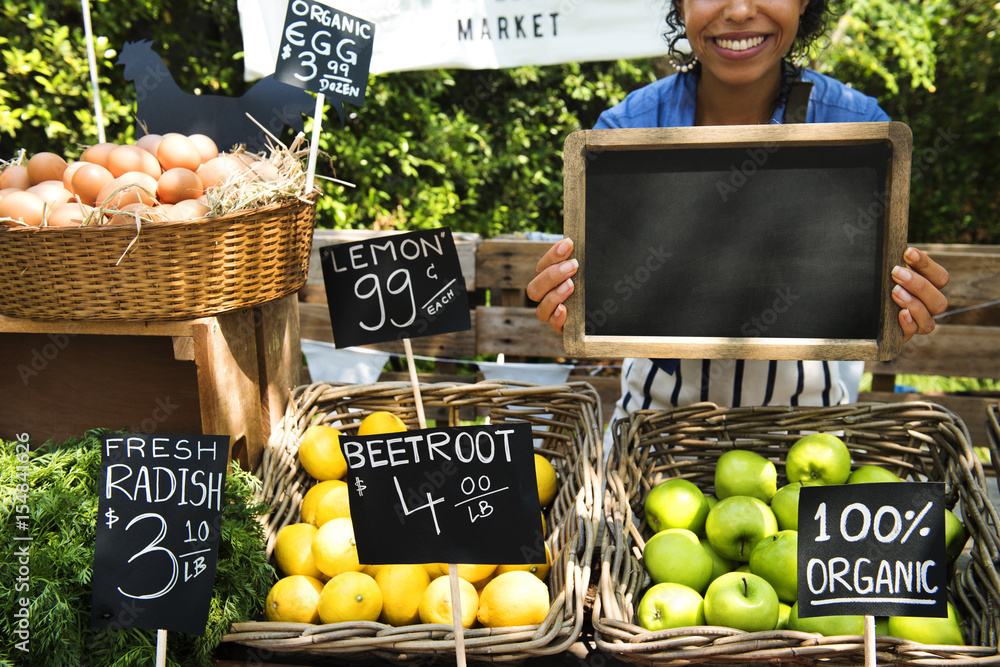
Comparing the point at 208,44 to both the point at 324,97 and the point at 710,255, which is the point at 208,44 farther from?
the point at 710,255

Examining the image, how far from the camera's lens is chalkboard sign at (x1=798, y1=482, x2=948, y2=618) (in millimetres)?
921

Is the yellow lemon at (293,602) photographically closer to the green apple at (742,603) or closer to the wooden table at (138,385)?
the wooden table at (138,385)

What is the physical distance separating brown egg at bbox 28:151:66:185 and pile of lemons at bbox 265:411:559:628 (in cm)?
79

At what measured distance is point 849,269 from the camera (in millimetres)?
1230

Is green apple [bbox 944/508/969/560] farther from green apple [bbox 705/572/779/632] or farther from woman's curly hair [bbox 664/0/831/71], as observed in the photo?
woman's curly hair [bbox 664/0/831/71]

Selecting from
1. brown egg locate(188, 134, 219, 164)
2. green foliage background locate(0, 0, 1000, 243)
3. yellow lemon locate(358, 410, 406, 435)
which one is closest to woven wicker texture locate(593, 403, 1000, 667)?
yellow lemon locate(358, 410, 406, 435)

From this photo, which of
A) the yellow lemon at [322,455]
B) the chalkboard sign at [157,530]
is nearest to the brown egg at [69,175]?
the chalkboard sign at [157,530]

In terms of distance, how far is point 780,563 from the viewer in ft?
3.61

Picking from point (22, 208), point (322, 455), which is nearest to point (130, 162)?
point (22, 208)

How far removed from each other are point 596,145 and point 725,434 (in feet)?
2.13

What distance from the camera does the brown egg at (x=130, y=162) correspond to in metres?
1.27

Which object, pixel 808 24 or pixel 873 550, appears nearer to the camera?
pixel 873 550

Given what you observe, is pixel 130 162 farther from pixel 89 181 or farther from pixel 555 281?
pixel 555 281

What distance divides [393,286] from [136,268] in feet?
1.52
